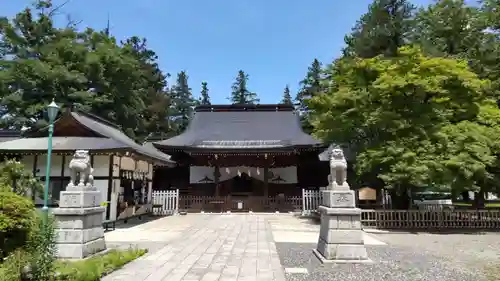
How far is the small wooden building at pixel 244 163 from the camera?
20.5 meters

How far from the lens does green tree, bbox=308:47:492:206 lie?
11.9m

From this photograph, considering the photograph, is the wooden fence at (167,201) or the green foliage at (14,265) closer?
the green foliage at (14,265)

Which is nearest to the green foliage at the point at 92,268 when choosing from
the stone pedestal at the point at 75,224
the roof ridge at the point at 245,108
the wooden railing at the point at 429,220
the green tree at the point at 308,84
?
the stone pedestal at the point at 75,224

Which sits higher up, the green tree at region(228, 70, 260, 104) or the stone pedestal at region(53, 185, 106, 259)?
the green tree at region(228, 70, 260, 104)

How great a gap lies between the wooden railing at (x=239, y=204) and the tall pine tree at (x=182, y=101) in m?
32.6

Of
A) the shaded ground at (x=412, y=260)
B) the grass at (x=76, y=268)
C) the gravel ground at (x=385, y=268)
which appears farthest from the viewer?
the shaded ground at (x=412, y=260)

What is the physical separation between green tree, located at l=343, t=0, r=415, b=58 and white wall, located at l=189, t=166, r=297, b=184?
8471 millimetres

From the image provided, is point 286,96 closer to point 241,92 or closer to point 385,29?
point 241,92

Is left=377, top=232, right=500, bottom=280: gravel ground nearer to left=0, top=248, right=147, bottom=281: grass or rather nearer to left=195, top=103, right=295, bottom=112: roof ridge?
left=0, top=248, right=147, bottom=281: grass

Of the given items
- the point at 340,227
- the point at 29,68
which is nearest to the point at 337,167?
the point at 340,227

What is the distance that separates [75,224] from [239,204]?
13594mm

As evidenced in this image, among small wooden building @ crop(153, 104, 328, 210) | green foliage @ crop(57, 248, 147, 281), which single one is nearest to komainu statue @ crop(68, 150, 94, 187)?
green foliage @ crop(57, 248, 147, 281)

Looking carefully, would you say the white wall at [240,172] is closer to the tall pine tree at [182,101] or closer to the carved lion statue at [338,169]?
the carved lion statue at [338,169]

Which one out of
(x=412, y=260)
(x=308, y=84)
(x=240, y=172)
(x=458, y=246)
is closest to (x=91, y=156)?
(x=240, y=172)
